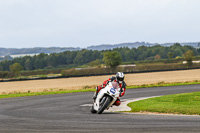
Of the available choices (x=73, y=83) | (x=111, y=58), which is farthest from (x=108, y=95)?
(x=111, y=58)

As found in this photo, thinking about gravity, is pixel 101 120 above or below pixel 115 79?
below

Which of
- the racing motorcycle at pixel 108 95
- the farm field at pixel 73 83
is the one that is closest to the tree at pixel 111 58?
the farm field at pixel 73 83

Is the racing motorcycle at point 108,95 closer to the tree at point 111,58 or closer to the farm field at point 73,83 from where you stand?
the farm field at point 73,83

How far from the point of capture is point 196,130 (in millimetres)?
10680

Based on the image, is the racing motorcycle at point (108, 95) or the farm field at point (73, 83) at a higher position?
the racing motorcycle at point (108, 95)

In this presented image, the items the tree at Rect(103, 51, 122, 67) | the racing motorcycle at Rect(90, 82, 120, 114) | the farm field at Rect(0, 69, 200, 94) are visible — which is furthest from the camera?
the tree at Rect(103, 51, 122, 67)

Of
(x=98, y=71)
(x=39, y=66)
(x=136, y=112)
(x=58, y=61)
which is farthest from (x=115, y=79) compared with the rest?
(x=58, y=61)

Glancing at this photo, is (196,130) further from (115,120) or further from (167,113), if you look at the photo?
(167,113)

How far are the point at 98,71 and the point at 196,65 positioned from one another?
18.5 m

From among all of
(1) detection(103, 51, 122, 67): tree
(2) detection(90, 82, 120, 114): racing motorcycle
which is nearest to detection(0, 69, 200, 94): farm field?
(2) detection(90, 82, 120, 114): racing motorcycle

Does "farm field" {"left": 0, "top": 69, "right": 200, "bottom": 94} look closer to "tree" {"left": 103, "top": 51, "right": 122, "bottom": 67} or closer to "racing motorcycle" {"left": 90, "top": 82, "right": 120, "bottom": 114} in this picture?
"racing motorcycle" {"left": 90, "top": 82, "right": 120, "bottom": 114}

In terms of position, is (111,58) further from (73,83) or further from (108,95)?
(108,95)

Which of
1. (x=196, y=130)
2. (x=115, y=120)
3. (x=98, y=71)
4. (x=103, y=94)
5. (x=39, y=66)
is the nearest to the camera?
(x=196, y=130)

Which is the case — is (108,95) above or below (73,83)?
above
